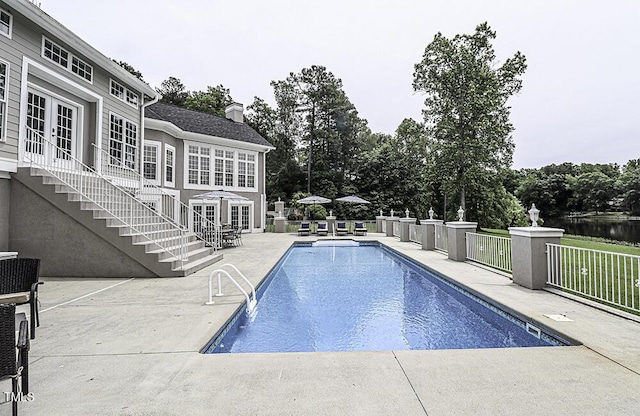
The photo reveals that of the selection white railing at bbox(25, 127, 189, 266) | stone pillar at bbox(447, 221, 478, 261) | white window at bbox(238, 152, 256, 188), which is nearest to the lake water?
stone pillar at bbox(447, 221, 478, 261)

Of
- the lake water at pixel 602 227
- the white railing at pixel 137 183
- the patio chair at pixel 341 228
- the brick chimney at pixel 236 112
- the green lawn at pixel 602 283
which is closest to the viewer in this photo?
the green lawn at pixel 602 283

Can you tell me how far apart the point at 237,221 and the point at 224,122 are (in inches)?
264

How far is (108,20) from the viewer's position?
38.5ft

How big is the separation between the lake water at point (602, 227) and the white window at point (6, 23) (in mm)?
39059

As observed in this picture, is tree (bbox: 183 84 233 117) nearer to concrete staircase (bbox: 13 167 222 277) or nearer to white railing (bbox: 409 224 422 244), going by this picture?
white railing (bbox: 409 224 422 244)

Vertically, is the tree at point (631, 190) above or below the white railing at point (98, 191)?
above

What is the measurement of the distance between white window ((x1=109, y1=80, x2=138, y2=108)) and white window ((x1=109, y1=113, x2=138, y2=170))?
28.2 inches

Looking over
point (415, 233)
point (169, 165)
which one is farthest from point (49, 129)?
point (415, 233)

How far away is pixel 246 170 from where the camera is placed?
64.8 ft

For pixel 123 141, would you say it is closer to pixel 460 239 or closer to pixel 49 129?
pixel 49 129

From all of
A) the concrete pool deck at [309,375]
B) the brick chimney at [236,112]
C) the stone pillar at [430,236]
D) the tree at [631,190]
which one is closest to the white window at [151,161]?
the brick chimney at [236,112]

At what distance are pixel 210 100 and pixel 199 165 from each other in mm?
16141

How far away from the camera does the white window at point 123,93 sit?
34.7 feet

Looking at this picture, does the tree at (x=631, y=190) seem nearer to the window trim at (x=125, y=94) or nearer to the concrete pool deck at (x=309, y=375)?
the concrete pool deck at (x=309, y=375)
